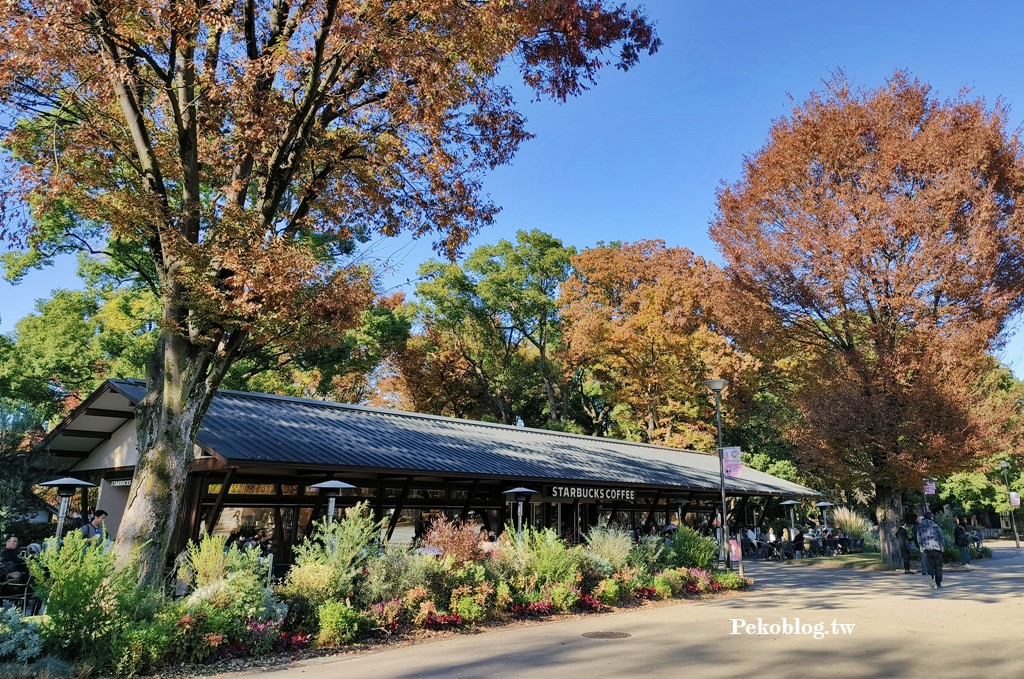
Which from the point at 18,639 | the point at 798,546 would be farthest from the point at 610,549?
the point at 798,546

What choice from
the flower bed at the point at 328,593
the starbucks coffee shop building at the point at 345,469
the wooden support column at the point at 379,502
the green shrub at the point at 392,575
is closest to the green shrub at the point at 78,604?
the flower bed at the point at 328,593

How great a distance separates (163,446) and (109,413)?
8.39 metres

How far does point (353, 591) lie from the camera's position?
1023cm

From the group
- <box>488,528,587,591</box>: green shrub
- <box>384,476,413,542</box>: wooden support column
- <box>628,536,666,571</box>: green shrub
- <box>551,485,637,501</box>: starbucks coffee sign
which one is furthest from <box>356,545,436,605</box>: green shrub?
<box>551,485,637,501</box>: starbucks coffee sign

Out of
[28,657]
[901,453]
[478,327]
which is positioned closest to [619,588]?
[28,657]

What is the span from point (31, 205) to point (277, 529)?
850cm

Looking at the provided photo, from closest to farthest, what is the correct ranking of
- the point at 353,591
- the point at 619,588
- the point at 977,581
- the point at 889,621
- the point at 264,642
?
the point at 264,642
the point at 353,591
the point at 889,621
the point at 619,588
the point at 977,581

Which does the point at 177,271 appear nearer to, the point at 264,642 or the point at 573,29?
the point at 264,642

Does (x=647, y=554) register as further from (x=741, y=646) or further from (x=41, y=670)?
(x=41, y=670)

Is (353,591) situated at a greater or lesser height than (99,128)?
lesser

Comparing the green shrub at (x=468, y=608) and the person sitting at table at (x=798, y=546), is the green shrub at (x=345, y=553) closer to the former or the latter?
the green shrub at (x=468, y=608)

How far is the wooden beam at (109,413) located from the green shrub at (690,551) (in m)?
14.0

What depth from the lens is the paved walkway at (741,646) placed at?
24.6 ft

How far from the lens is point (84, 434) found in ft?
56.2
